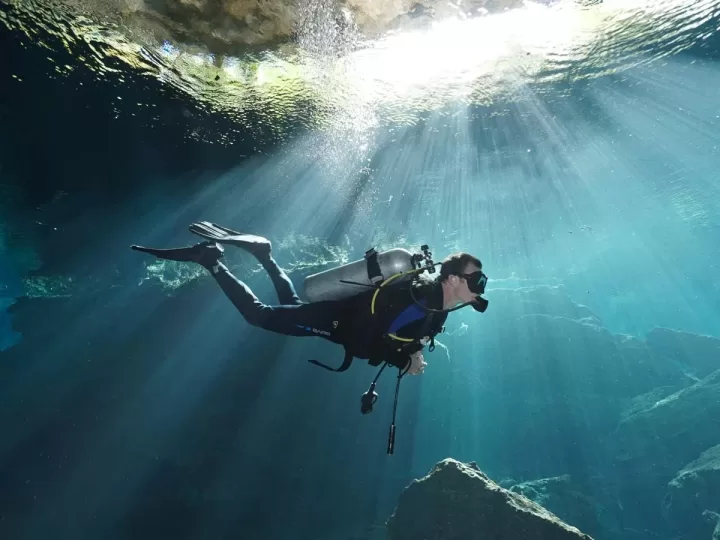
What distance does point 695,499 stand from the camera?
59.8 ft

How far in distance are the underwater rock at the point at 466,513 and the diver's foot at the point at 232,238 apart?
8524 millimetres

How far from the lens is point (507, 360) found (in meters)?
34.5

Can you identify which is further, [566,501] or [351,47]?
[566,501]

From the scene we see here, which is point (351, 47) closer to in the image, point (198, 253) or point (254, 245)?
point (254, 245)

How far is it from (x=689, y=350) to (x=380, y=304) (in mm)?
40736

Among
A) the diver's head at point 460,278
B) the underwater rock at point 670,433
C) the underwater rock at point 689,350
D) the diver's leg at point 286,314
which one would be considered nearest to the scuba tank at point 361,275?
the diver's leg at point 286,314

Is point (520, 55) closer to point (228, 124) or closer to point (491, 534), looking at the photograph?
point (228, 124)

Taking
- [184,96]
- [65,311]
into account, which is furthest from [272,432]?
[184,96]

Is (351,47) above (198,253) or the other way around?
above

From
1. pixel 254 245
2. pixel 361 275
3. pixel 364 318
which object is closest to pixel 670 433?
pixel 364 318

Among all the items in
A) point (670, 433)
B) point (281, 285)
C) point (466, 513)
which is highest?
point (281, 285)

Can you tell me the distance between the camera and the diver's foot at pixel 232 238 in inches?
220

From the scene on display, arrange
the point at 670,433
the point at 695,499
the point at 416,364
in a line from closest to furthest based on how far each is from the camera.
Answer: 1. the point at 416,364
2. the point at 695,499
3. the point at 670,433

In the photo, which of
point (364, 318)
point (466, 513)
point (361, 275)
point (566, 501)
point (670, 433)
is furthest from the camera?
point (670, 433)
